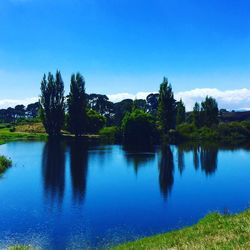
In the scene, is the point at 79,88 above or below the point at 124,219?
above

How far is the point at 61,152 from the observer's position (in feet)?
220

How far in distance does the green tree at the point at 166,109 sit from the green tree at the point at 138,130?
490 cm

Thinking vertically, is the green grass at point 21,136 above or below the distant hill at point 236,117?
below

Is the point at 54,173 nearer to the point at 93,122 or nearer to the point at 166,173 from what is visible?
the point at 166,173

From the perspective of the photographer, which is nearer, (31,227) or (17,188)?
(31,227)

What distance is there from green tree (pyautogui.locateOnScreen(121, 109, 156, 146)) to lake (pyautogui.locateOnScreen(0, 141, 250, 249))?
30415 millimetres

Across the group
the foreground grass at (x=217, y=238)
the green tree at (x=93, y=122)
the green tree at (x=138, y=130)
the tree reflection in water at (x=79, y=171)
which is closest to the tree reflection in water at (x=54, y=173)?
the tree reflection in water at (x=79, y=171)

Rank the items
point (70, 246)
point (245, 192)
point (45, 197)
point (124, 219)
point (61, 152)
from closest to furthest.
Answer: point (70, 246) → point (124, 219) → point (45, 197) → point (245, 192) → point (61, 152)

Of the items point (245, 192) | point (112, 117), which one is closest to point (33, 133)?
point (112, 117)

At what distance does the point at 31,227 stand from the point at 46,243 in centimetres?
338

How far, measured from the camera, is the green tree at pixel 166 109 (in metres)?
94.9

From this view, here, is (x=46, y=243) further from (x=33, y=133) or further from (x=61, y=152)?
(x=33, y=133)

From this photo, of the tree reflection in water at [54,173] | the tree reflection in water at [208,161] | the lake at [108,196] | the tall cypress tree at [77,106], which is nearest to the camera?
the lake at [108,196]

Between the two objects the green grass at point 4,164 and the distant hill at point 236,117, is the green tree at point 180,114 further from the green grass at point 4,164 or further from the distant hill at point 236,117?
the green grass at point 4,164
